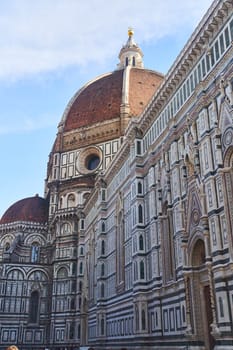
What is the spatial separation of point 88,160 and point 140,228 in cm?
2824

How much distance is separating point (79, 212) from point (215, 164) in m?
31.6

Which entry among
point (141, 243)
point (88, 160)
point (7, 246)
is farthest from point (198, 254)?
point (7, 246)

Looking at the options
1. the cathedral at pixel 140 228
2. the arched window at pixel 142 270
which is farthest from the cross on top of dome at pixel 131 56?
the arched window at pixel 142 270

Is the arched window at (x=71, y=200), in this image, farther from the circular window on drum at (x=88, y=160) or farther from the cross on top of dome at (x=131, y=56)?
the cross on top of dome at (x=131, y=56)

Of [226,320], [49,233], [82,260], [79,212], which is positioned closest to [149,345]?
[226,320]

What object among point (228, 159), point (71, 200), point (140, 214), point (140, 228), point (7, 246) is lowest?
point (140, 228)

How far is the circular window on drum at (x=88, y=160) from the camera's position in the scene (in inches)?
2156

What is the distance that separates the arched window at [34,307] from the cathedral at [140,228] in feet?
0.41

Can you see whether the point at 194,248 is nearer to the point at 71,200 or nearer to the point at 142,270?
the point at 142,270

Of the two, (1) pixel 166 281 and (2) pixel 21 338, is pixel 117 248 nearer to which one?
(1) pixel 166 281

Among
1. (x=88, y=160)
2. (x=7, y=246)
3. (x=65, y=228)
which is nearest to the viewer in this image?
(x=65, y=228)

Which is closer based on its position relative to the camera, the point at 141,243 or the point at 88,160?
the point at 141,243

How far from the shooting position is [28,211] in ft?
190

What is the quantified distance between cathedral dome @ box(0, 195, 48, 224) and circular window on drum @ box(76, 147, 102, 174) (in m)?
9.22
